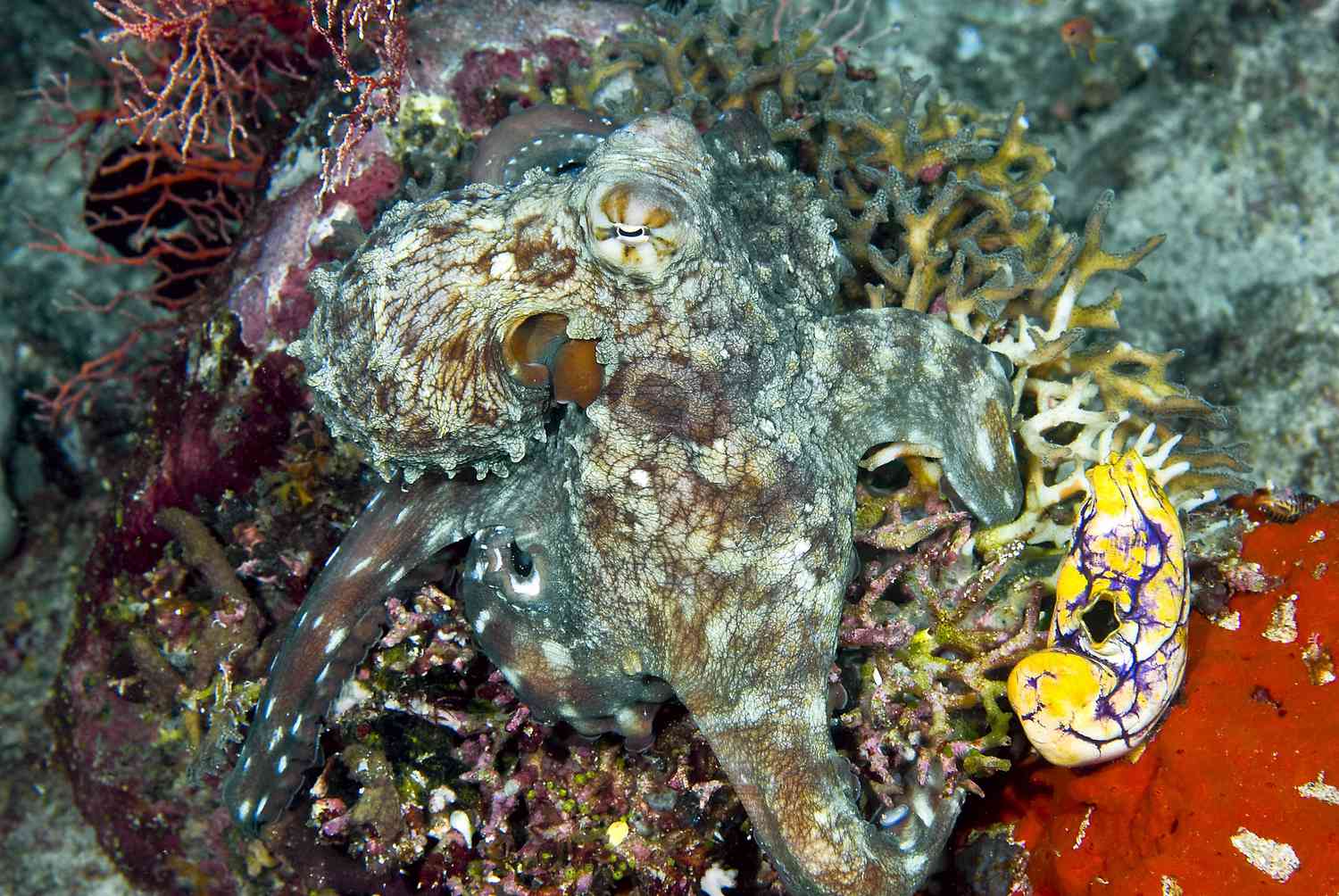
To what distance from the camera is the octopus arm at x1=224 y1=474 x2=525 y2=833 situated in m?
3.73

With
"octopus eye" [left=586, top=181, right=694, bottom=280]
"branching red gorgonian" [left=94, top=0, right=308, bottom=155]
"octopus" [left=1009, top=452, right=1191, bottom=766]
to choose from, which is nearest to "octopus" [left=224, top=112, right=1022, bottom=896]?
"octopus eye" [left=586, top=181, right=694, bottom=280]

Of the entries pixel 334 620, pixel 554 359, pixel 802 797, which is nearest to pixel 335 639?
pixel 334 620

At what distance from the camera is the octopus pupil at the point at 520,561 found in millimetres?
3426

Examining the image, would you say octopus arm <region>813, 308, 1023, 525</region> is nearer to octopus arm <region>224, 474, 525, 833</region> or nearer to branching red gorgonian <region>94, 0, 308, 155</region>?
octopus arm <region>224, 474, 525, 833</region>

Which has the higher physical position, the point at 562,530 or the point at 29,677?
the point at 562,530

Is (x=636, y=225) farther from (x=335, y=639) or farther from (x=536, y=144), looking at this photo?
(x=335, y=639)

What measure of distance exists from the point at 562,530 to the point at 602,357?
30.9 inches

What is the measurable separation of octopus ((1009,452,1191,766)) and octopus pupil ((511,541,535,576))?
2058mm

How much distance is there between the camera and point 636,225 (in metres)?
Answer: 2.62

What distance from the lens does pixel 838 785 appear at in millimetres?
3379

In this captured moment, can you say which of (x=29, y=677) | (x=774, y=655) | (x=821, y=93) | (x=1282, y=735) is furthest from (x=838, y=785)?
(x=29, y=677)

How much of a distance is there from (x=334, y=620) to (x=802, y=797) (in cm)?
216

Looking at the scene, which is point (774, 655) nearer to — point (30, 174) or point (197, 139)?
point (197, 139)

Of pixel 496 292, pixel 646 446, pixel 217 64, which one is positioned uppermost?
pixel 217 64
